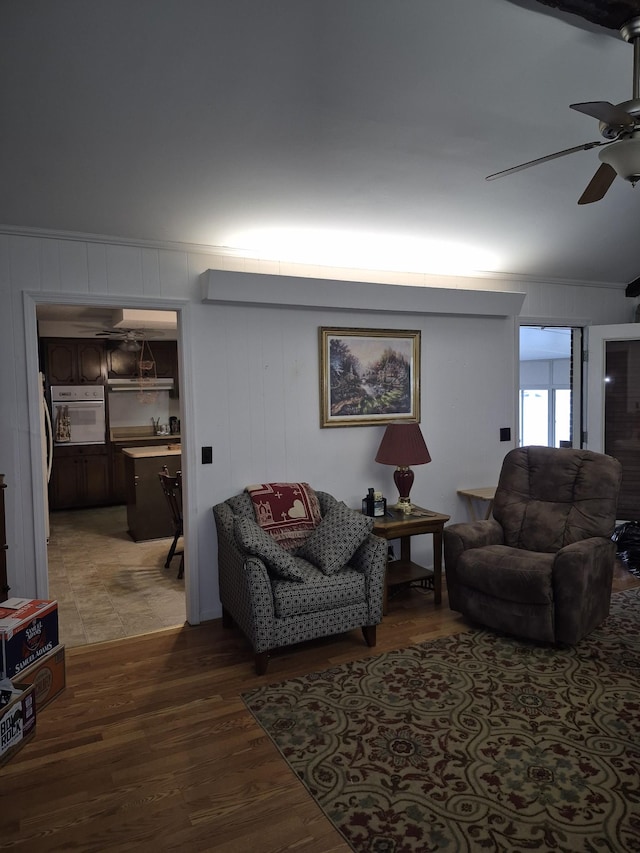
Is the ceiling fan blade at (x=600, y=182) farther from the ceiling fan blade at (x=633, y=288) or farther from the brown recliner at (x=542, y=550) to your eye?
the ceiling fan blade at (x=633, y=288)

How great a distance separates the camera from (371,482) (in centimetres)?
448

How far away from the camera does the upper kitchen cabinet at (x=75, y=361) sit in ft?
25.6

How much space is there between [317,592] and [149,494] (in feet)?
11.2

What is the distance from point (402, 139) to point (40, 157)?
72.6 inches

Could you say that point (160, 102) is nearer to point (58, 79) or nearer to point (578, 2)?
point (58, 79)

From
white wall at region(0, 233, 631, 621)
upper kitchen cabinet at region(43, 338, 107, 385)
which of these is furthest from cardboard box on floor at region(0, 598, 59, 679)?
upper kitchen cabinet at region(43, 338, 107, 385)

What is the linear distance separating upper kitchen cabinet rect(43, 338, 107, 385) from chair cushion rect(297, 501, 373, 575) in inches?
218

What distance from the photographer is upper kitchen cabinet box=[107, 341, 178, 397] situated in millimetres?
8148

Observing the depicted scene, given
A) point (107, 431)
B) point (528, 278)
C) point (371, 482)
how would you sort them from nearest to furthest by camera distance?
point (371, 482)
point (528, 278)
point (107, 431)

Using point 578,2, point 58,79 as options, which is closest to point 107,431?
point 58,79

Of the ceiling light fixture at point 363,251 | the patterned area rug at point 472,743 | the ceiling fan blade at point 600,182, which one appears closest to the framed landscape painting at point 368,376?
the ceiling light fixture at point 363,251

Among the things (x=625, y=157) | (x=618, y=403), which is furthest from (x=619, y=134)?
(x=618, y=403)

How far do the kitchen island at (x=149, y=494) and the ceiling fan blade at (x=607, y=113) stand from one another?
490 cm

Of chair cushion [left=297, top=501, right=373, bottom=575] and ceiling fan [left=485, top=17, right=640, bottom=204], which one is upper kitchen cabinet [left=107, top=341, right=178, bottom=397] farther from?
ceiling fan [left=485, top=17, right=640, bottom=204]
